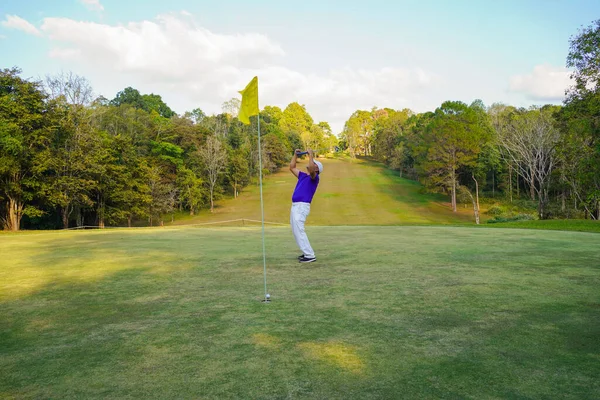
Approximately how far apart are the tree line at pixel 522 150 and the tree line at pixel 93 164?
33380 mm

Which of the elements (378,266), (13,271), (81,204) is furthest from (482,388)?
(81,204)

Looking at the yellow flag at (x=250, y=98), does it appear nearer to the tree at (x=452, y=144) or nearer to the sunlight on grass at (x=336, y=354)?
the sunlight on grass at (x=336, y=354)

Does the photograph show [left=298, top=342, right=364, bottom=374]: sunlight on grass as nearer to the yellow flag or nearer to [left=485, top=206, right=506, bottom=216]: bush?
the yellow flag

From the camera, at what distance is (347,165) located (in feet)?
376

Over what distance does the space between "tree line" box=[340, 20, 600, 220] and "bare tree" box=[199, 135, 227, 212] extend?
32.7 metres

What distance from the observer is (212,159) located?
6638 cm

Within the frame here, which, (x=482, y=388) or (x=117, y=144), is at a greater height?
(x=117, y=144)

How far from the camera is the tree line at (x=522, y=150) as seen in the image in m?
26.6

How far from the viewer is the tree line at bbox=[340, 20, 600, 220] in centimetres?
2662

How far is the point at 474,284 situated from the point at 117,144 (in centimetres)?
4875

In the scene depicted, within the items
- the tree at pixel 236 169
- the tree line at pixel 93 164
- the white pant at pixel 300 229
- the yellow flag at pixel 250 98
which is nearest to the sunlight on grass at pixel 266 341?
the yellow flag at pixel 250 98

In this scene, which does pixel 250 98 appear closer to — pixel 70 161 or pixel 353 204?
pixel 70 161

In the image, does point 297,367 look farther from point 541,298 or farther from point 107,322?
point 541,298

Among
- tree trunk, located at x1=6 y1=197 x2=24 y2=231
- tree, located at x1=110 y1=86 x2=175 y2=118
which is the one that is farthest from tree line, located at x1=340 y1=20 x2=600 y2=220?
tree, located at x1=110 y1=86 x2=175 y2=118
